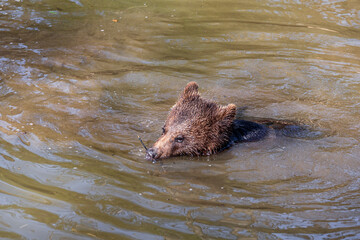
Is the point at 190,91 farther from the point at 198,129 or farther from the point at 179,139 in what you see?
the point at 179,139

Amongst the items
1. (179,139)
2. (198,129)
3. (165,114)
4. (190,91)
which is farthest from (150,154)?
(165,114)

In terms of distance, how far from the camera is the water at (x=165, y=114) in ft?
16.2

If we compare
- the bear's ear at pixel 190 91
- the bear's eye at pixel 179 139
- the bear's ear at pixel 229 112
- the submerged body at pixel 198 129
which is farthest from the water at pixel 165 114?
the bear's ear at pixel 190 91

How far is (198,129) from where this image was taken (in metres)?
6.88

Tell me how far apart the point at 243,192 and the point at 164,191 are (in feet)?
3.52

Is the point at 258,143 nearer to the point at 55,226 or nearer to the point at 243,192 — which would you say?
the point at 243,192

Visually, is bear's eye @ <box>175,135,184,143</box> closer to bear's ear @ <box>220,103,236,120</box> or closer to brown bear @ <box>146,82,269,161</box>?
brown bear @ <box>146,82,269,161</box>

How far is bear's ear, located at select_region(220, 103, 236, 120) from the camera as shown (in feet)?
22.3

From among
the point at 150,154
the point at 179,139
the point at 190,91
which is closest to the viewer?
the point at 150,154

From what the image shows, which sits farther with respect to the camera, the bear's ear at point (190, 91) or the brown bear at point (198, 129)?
the bear's ear at point (190, 91)

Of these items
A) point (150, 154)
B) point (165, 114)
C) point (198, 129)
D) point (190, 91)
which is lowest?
point (150, 154)

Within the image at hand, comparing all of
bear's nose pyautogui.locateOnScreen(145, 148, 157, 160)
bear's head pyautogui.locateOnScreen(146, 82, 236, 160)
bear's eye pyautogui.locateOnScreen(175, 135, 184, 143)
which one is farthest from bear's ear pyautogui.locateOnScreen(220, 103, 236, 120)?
bear's nose pyautogui.locateOnScreen(145, 148, 157, 160)

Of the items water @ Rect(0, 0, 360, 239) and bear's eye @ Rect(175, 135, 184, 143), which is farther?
bear's eye @ Rect(175, 135, 184, 143)

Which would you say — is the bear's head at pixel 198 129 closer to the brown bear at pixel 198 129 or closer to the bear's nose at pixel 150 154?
the brown bear at pixel 198 129
